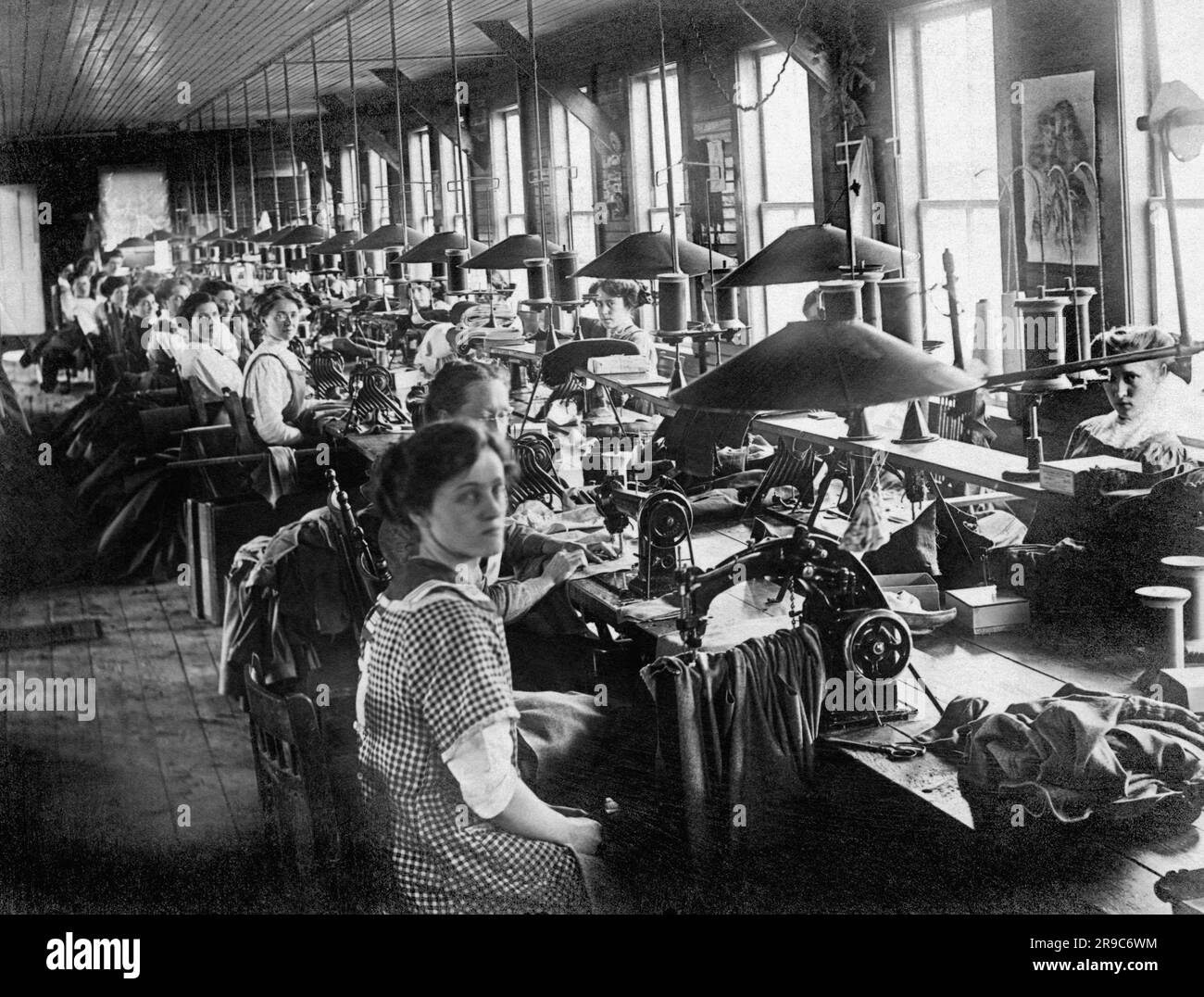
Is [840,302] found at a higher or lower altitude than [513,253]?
lower

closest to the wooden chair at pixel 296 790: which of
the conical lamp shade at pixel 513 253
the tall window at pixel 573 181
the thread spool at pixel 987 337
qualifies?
the conical lamp shade at pixel 513 253

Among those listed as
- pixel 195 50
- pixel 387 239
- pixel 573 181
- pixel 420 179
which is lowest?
pixel 387 239

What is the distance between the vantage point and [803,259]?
4344 mm

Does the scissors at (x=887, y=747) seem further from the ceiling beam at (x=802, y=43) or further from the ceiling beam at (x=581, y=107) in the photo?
the ceiling beam at (x=581, y=107)

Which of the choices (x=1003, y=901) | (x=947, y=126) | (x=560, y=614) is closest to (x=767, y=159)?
(x=947, y=126)

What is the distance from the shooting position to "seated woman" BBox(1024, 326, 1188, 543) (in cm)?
476

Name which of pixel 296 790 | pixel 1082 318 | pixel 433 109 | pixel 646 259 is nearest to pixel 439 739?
pixel 296 790

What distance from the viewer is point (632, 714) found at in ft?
11.6

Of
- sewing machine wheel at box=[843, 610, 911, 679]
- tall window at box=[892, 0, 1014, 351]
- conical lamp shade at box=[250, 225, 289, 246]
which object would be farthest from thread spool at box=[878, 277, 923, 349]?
conical lamp shade at box=[250, 225, 289, 246]

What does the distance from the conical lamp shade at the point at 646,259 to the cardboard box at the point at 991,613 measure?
2.18m

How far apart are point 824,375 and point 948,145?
17.7 ft

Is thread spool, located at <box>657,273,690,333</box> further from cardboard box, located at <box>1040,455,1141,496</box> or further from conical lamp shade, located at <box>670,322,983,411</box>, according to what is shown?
conical lamp shade, located at <box>670,322,983,411</box>

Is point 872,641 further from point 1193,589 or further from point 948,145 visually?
point 948,145
